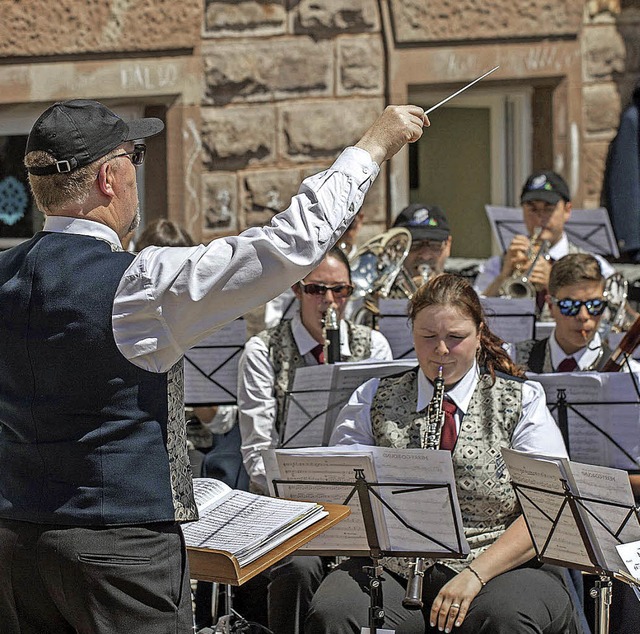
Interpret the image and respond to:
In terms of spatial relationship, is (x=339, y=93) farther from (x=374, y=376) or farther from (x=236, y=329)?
(x=374, y=376)

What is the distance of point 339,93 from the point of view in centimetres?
711

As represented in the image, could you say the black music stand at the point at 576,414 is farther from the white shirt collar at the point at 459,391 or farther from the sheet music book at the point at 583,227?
the sheet music book at the point at 583,227

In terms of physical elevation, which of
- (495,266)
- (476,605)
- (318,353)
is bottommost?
(476,605)

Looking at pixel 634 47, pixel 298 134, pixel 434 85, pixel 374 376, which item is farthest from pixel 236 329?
pixel 634 47

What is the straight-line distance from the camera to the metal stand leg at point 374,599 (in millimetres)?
3594

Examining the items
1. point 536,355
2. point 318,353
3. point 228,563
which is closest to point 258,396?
point 318,353

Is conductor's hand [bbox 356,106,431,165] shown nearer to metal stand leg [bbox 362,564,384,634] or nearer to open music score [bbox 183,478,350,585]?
open music score [bbox 183,478,350,585]

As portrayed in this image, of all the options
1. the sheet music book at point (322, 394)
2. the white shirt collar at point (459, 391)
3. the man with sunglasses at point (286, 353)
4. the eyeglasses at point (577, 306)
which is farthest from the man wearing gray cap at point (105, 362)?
A: the eyeglasses at point (577, 306)

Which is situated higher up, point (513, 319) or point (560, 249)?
point (560, 249)

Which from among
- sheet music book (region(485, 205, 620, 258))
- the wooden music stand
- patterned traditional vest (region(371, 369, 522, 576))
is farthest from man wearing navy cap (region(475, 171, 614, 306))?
the wooden music stand

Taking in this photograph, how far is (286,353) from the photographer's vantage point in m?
5.00

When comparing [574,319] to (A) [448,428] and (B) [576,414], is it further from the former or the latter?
(A) [448,428]

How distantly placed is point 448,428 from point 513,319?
1383 mm

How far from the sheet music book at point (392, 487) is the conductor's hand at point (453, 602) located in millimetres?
263
